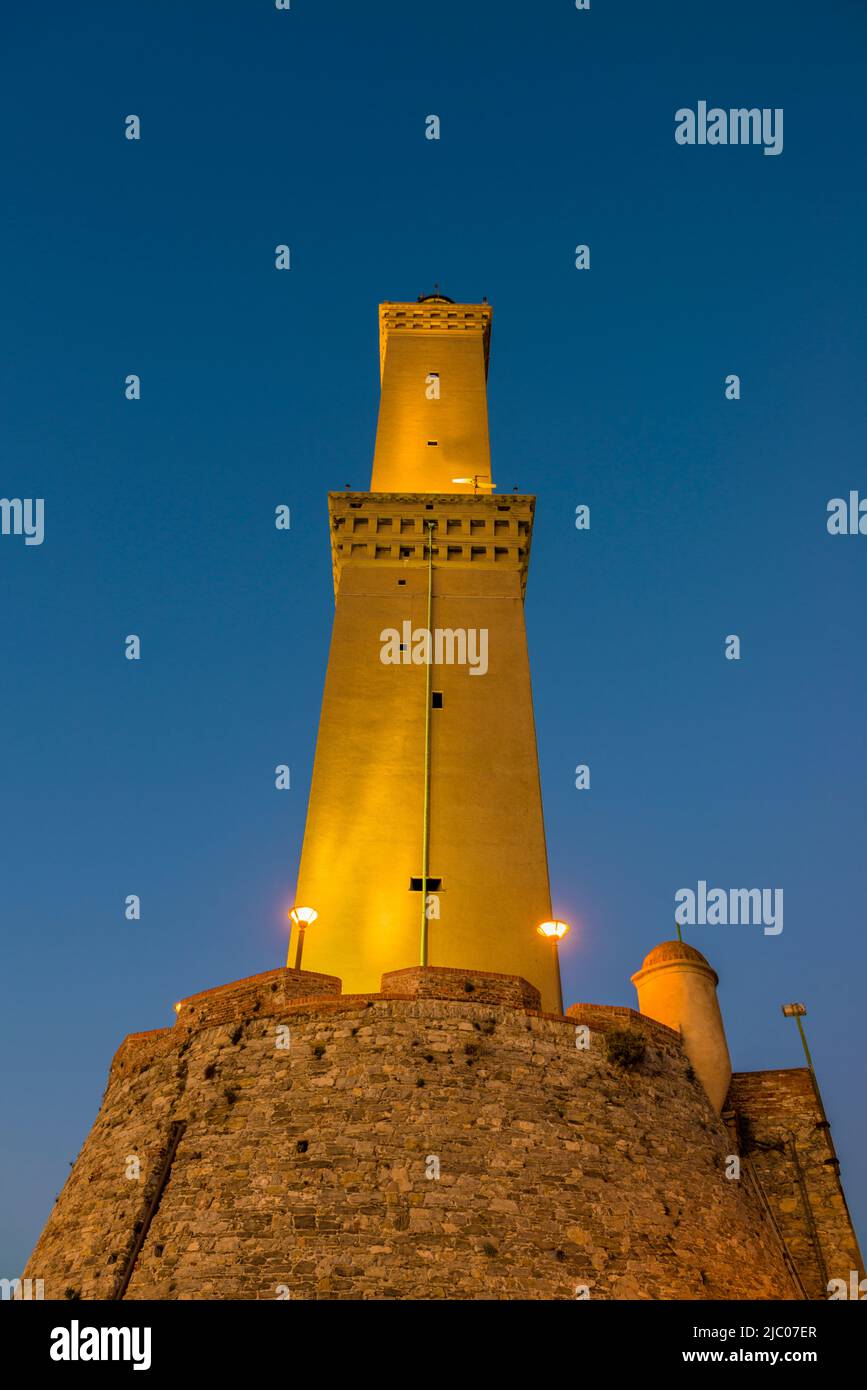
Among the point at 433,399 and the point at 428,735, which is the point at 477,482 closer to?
A: the point at 433,399

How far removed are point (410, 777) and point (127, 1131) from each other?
10080 mm

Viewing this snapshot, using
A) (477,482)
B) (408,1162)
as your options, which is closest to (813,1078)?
(408,1162)

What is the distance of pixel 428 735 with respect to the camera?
25.4 m

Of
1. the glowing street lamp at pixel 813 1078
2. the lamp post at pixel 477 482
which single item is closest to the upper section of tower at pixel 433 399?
the lamp post at pixel 477 482

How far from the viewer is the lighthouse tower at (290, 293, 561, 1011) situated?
22391 mm

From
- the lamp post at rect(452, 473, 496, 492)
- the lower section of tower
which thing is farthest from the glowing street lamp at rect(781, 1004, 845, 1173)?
the lamp post at rect(452, 473, 496, 492)

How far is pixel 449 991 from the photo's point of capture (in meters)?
17.1

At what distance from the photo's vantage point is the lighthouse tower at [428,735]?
2239cm

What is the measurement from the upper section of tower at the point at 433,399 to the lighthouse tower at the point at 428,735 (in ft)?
0.31

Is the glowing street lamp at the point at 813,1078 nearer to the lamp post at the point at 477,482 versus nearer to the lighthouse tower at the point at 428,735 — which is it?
the lighthouse tower at the point at 428,735

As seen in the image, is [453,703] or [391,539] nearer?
[453,703]

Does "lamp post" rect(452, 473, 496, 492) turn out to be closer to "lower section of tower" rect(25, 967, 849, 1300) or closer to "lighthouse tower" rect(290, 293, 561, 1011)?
"lighthouse tower" rect(290, 293, 561, 1011)
